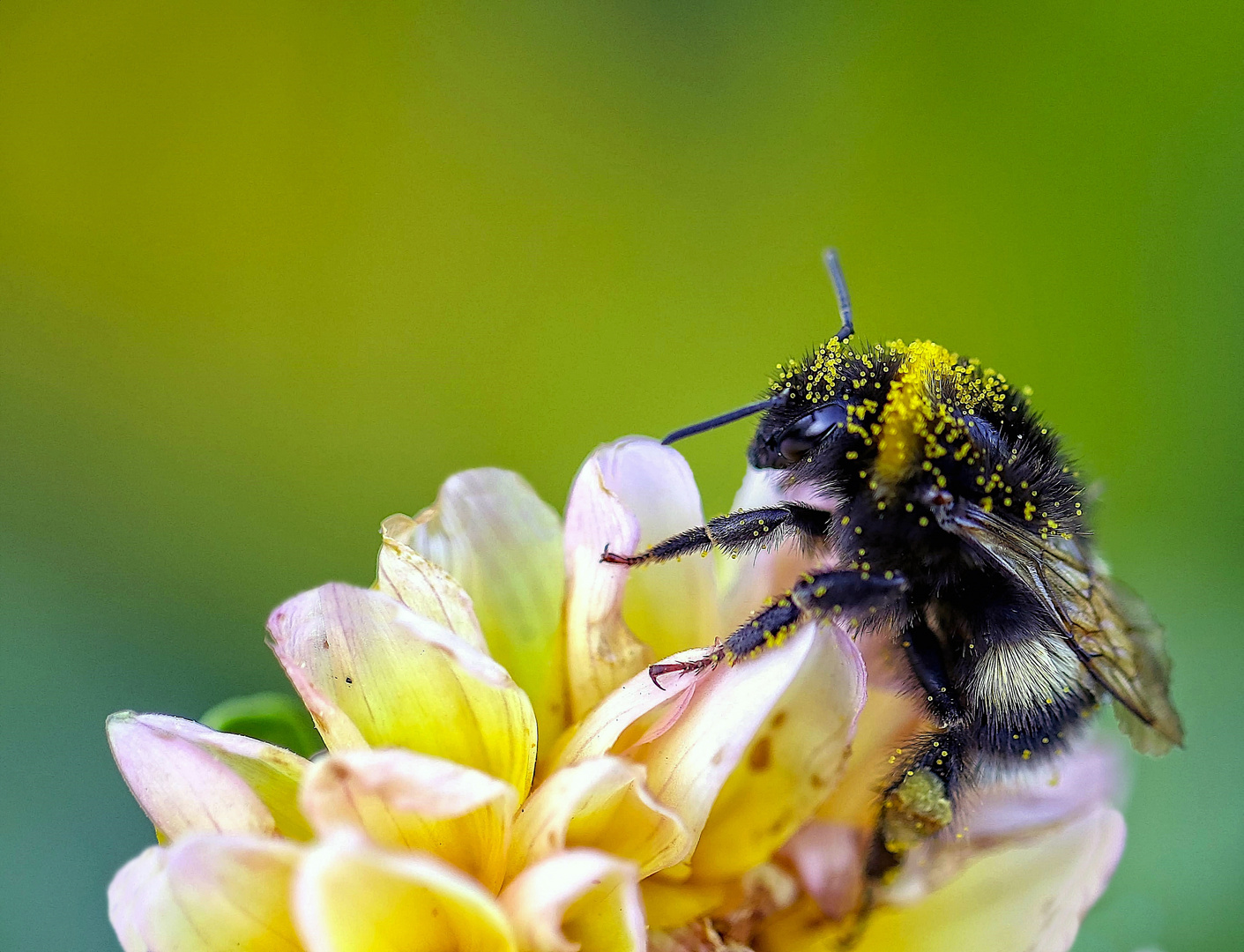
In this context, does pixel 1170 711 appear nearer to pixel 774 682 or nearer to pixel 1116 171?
pixel 774 682

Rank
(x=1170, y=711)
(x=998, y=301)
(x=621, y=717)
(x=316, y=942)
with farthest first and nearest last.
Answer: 1. (x=998, y=301)
2. (x=1170, y=711)
3. (x=621, y=717)
4. (x=316, y=942)

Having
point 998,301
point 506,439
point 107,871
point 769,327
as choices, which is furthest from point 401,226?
point 107,871

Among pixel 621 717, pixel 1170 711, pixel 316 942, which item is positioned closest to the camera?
pixel 316 942

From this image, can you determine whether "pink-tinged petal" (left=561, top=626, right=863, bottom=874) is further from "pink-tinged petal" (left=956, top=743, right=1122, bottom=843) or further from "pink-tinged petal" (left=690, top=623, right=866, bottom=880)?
"pink-tinged petal" (left=956, top=743, right=1122, bottom=843)

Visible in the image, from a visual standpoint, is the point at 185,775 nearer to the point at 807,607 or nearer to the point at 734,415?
the point at 807,607

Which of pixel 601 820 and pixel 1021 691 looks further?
pixel 1021 691

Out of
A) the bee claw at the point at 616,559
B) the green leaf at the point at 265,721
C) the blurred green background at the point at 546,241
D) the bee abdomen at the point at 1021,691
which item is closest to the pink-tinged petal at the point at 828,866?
the bee abdomen at the point at 1021,691

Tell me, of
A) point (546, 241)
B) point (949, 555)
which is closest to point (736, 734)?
point (949, 555)
